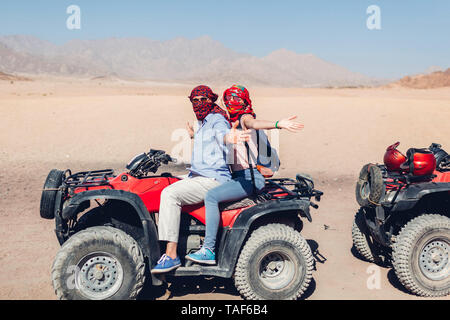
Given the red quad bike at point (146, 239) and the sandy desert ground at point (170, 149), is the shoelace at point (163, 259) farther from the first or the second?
the sandy desert ground at point (170, 149)

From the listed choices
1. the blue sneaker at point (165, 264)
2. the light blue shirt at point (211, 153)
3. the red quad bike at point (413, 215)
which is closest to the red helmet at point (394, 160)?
the red quad bike at point (413, 215)

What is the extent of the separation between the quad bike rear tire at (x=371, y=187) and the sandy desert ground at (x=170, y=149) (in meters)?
0.91

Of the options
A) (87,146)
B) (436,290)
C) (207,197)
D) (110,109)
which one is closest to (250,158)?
(207,197)

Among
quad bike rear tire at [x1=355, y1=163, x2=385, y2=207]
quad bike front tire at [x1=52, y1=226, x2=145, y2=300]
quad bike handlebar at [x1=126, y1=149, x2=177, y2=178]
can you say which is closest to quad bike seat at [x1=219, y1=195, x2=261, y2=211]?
quad bike handlebar at [x1=126, y1=149, x2=177, y2=178]

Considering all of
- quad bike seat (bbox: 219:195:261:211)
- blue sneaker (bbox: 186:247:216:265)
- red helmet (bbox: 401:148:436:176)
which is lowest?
blue sneaker (bbox: 186:247:216:265)

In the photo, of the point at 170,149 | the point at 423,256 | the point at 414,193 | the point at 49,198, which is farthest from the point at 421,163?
the point at 170,149

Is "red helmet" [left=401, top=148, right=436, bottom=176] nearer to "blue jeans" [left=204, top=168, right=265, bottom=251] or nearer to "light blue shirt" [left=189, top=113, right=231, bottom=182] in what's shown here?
"blue jeans" [left=204, top=168, right=265, bottom=251]

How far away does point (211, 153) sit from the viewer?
170 inches

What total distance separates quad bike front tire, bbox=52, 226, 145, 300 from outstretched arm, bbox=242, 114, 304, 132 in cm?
156

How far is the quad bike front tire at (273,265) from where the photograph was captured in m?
4.21

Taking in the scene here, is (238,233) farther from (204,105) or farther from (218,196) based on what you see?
(204,105)

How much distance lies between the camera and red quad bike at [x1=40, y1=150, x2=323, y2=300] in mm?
4000

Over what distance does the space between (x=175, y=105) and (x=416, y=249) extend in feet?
53.6

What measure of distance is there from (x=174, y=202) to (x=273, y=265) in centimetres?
120
